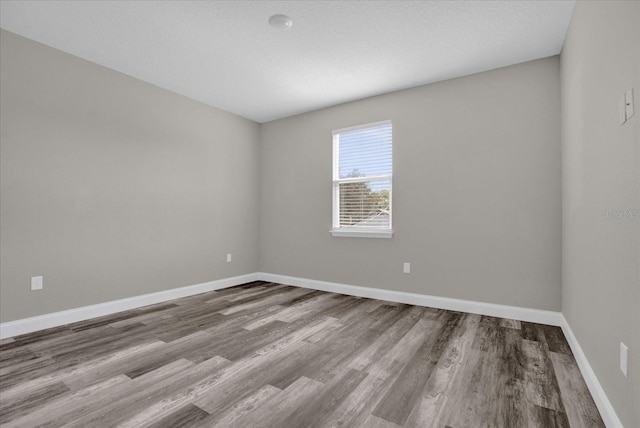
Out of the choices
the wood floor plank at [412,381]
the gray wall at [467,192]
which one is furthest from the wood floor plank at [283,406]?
the gray wall at [467,192]

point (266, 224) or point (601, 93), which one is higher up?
point (601, 93)

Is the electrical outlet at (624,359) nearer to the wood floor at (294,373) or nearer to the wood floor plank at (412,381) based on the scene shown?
the wood floor at (294,373)

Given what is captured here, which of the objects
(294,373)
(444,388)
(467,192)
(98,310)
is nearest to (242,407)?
(294,373)

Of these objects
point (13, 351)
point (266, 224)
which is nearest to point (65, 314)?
point (13, 351)

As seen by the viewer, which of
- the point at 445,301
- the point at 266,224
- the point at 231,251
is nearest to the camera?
the point at 445,301

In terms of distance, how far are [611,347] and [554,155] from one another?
6.87ft

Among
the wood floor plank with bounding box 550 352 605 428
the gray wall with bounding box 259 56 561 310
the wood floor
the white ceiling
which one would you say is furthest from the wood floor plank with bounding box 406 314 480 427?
the white ceiling

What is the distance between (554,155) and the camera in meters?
3.01

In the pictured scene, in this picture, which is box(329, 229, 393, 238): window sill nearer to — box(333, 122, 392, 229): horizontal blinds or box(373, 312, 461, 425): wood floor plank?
box(333, 122, 392, 229): horizontal blinds

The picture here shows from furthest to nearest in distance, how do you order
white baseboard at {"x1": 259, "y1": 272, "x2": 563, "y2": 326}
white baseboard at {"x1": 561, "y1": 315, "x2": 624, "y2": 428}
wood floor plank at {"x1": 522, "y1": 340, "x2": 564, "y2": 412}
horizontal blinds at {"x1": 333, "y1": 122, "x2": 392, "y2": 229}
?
horizontal blinds at {"x1": 333, "y1": 122, "x2": 392, "y2": 229}
white baseboard at {"x1": 259, "y1": 272, "x2": 563, "y2": 326}
wood floor plank at {"x1": 522, "y1": 340, "x2": 564, "y2": 412}
white baseboard at {"x1": 561, "y1": 315, "x2": 624, "y2": 428}

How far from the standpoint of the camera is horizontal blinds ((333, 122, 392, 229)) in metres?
4.06

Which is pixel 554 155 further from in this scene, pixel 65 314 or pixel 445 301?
pixel 65 314

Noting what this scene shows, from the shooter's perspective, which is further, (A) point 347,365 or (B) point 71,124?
(B) point 71,124

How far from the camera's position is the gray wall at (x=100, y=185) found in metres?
2.76
